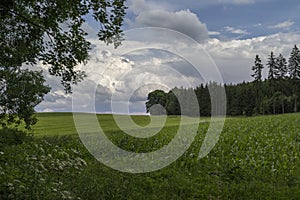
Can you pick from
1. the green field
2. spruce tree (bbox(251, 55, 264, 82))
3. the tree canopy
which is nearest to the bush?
the green field

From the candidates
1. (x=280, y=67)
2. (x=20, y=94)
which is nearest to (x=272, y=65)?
(x=280, y=67)

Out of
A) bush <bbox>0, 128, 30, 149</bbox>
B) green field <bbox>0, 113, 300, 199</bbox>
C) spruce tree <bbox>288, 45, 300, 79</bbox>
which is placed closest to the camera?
green field <bbox>0, 113, 300, 199</bbox>

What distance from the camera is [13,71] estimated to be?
16.1 meters

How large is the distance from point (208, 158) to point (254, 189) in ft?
14.6

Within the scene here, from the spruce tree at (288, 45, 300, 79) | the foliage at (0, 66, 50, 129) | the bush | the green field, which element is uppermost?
the spruce tree at (288, 45, 300, 79)

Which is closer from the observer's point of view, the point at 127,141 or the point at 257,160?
the point at 257,160

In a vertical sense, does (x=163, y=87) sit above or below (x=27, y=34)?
below

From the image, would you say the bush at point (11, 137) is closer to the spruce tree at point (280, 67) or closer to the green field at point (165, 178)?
the green field at point (165, 178)

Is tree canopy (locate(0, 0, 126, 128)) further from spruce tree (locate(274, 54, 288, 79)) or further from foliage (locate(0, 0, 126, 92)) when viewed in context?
spruce tree (locate(274, 54, 288, 79))

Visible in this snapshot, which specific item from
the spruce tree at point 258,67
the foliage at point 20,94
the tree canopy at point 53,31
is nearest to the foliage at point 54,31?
the tree canopy at point 53,31

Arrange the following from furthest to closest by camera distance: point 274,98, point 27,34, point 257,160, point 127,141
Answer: point 274,98 → point 127,141 → point 257,160 → point 27,34

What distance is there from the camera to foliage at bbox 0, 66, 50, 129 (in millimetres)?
16812

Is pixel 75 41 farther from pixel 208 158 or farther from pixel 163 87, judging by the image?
pixel 208 158

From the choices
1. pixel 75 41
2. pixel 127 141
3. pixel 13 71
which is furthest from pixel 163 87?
pixel 13 71
